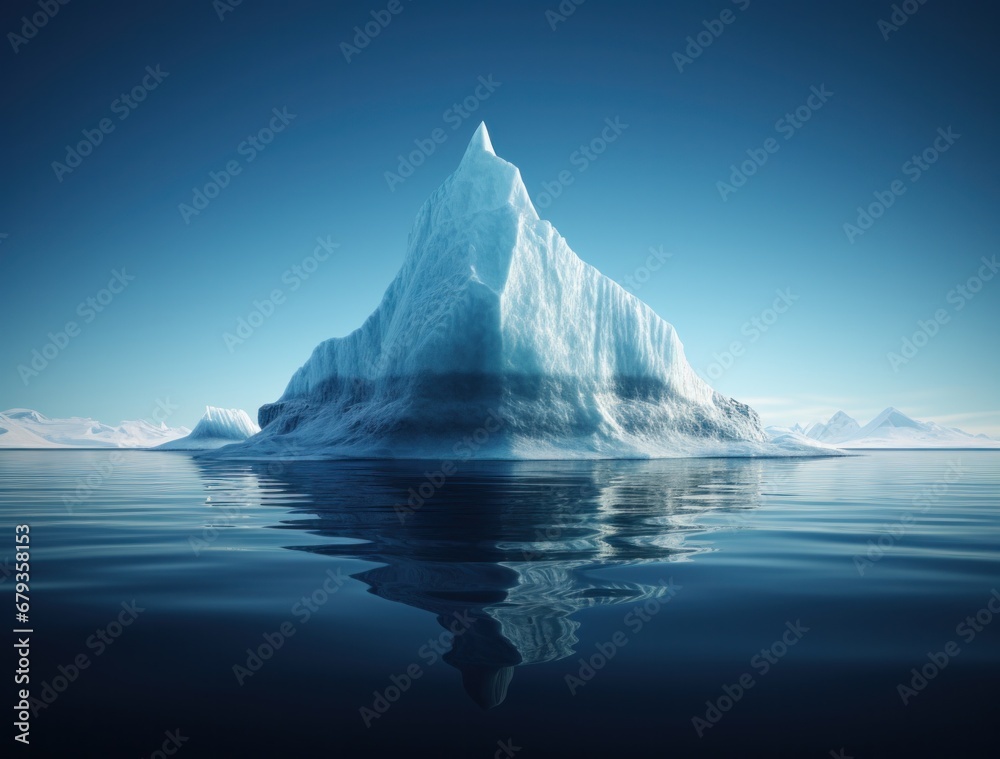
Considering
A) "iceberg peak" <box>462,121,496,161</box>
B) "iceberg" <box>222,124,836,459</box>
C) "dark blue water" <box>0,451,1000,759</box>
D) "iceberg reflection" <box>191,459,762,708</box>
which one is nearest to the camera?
"dark blue water" <box>0,451,1000,759</box>

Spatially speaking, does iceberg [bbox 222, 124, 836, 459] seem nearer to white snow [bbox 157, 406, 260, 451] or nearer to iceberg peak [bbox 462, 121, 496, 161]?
iceberg peak [bbox 462, 121, 496, 161]

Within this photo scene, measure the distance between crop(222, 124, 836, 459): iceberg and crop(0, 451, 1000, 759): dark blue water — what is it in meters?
34.0

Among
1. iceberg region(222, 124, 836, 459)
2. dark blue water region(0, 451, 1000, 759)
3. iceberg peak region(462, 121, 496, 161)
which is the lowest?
dark blue water region(0, 451, 1000, 759)

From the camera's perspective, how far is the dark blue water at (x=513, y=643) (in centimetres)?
252

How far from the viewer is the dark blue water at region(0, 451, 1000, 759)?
252 cm

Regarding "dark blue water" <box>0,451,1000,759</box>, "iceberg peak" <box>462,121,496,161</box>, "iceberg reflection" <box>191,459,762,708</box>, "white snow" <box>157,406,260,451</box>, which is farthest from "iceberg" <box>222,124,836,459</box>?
"white snow" <box>157,406,260,451</box>

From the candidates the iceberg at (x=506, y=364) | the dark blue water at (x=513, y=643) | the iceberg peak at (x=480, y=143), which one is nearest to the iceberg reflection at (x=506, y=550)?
the dark blue water at (x=513, y=643)

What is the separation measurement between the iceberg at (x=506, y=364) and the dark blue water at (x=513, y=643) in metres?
34.0

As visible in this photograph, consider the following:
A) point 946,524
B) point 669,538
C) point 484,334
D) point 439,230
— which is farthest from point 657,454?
point 669,538

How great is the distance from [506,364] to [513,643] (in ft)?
132

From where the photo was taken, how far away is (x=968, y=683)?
3.02m

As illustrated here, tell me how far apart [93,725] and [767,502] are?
12.2m

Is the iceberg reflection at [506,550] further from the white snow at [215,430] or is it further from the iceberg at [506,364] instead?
the white snow at [215,430]

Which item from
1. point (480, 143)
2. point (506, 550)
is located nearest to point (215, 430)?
point (480, 143)
